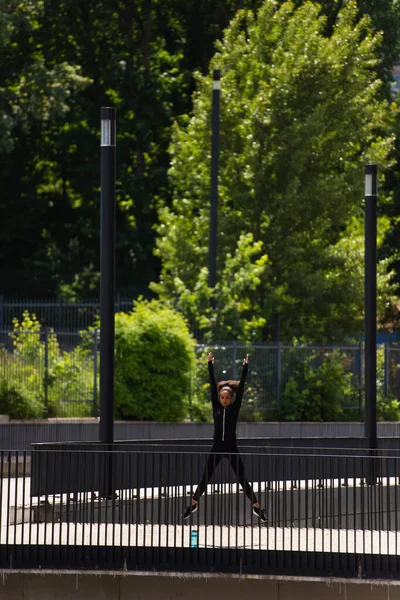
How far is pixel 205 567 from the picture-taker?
1459 cm

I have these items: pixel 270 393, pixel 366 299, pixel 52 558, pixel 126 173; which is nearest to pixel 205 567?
pixel 52 558

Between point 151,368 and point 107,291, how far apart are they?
35.6 ft

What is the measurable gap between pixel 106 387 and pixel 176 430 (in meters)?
10.8

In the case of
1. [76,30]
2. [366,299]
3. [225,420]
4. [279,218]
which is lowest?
[225,420]

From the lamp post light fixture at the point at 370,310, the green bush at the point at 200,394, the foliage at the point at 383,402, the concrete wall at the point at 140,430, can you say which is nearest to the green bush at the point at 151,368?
the green bush at the point at 200,394

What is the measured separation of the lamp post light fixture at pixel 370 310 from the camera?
21.7 metres

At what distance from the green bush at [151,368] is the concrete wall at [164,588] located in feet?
43.5

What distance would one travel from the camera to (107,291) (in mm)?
17906

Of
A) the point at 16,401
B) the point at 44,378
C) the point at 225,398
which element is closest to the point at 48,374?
the point at 44,378

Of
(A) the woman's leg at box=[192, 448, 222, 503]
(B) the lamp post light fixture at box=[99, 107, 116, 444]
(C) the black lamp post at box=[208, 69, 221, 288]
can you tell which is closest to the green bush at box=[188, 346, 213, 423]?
(C) the black lamp post at box=[208, 69, 221, 288]

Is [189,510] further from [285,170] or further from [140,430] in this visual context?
[285,170]

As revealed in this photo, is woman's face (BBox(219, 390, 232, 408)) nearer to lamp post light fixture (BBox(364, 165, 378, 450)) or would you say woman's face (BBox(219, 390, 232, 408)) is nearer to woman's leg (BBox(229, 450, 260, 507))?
woman's leg (BBox(229, 450, 260, 507))

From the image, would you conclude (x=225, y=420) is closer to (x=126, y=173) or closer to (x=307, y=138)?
(x=307, y=138)

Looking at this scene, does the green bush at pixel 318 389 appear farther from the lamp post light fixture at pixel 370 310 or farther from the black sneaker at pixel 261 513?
the black sneaker at pixel 261 513
